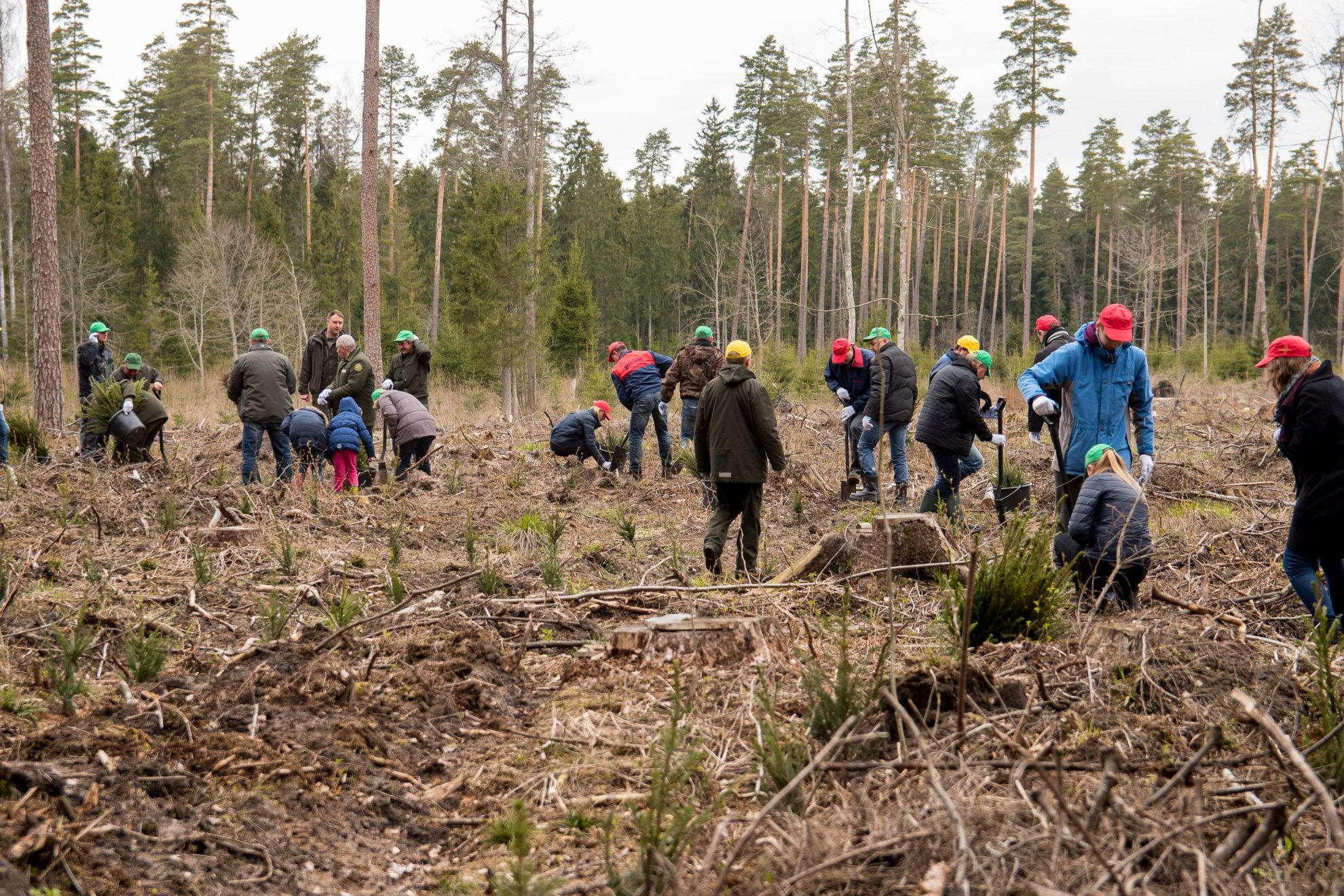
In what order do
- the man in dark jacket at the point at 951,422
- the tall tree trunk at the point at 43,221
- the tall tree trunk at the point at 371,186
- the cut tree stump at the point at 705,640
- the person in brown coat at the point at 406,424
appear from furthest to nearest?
1. the tall tree trunk at the point at 371,186
2. the tall tree trunk at the point at 43,221
3. the person in brown coat at the point at 406,424
4. the man in dark jacket at the point at 951,422
5. the cut tree stump at the point at 705,640

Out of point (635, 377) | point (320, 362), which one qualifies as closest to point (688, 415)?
point (635, 377)

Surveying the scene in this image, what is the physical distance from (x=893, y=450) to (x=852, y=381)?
3.38 ft

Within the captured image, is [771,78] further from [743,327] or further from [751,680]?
[751,680]

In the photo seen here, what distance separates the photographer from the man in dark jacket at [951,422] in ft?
27.4

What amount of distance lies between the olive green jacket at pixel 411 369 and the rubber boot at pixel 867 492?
530 centimetres

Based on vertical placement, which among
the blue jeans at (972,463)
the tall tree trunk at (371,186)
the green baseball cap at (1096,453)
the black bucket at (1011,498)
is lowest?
the black bucket at (1011,498)

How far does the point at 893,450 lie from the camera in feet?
33.4

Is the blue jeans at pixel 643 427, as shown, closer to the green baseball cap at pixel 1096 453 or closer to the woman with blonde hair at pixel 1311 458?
the green baseball cap at pixel 1096 453

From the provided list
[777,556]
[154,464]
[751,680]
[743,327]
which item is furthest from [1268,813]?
[743,327]

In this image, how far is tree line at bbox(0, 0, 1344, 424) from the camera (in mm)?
26109

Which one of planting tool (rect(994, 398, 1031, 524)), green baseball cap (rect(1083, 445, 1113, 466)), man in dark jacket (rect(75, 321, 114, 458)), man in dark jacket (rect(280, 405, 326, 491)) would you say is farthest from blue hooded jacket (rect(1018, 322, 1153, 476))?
man in dark jacket (rect(75, 321, 114, 458))

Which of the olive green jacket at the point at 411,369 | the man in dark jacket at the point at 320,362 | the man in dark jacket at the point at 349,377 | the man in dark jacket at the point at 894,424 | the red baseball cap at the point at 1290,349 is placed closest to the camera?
the red baseball cap at the point at 1290,349

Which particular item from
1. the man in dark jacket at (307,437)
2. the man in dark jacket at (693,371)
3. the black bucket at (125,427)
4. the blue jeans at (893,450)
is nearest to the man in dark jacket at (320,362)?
the man in dark jacket at (307,437)

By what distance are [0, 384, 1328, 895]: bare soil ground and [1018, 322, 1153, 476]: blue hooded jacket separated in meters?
1.01
